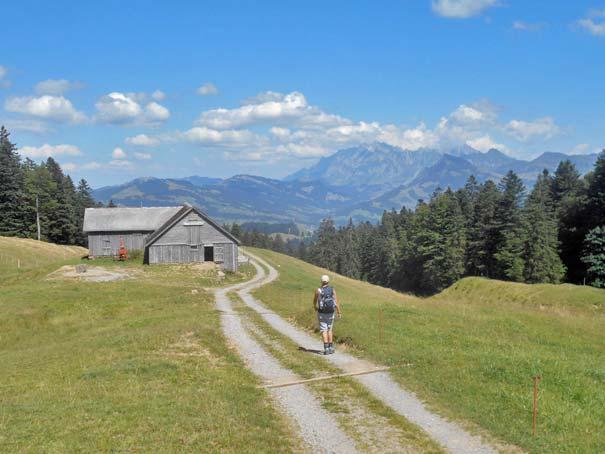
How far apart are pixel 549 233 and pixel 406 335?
6602cm

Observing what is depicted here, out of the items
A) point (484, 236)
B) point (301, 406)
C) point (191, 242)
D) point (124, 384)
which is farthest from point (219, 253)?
point (301, 406)

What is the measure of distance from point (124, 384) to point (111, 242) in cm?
6138

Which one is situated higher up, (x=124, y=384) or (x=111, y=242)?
(x=111, y=242)

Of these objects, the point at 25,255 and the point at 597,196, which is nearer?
the point at 597,196

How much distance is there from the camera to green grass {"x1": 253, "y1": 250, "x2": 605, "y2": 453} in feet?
37.9

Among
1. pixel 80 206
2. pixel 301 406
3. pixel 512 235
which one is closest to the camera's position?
pixel 301 406

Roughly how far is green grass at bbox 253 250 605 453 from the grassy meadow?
475 centimetres

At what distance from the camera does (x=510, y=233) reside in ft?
259

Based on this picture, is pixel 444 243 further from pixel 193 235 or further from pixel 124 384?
pixel 124 384

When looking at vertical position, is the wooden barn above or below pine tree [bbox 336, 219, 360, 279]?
above

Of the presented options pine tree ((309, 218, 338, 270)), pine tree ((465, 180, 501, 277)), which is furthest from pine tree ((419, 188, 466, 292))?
pine tree ((309, 218, 338, 270))

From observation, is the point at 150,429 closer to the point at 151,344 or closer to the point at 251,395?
the point at 251,395

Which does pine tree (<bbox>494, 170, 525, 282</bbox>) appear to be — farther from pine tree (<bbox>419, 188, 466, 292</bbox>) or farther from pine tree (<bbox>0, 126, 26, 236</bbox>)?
pine tree (<bbox>0, 126, 26, 236</bbox>)

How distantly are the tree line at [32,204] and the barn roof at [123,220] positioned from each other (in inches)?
1110
